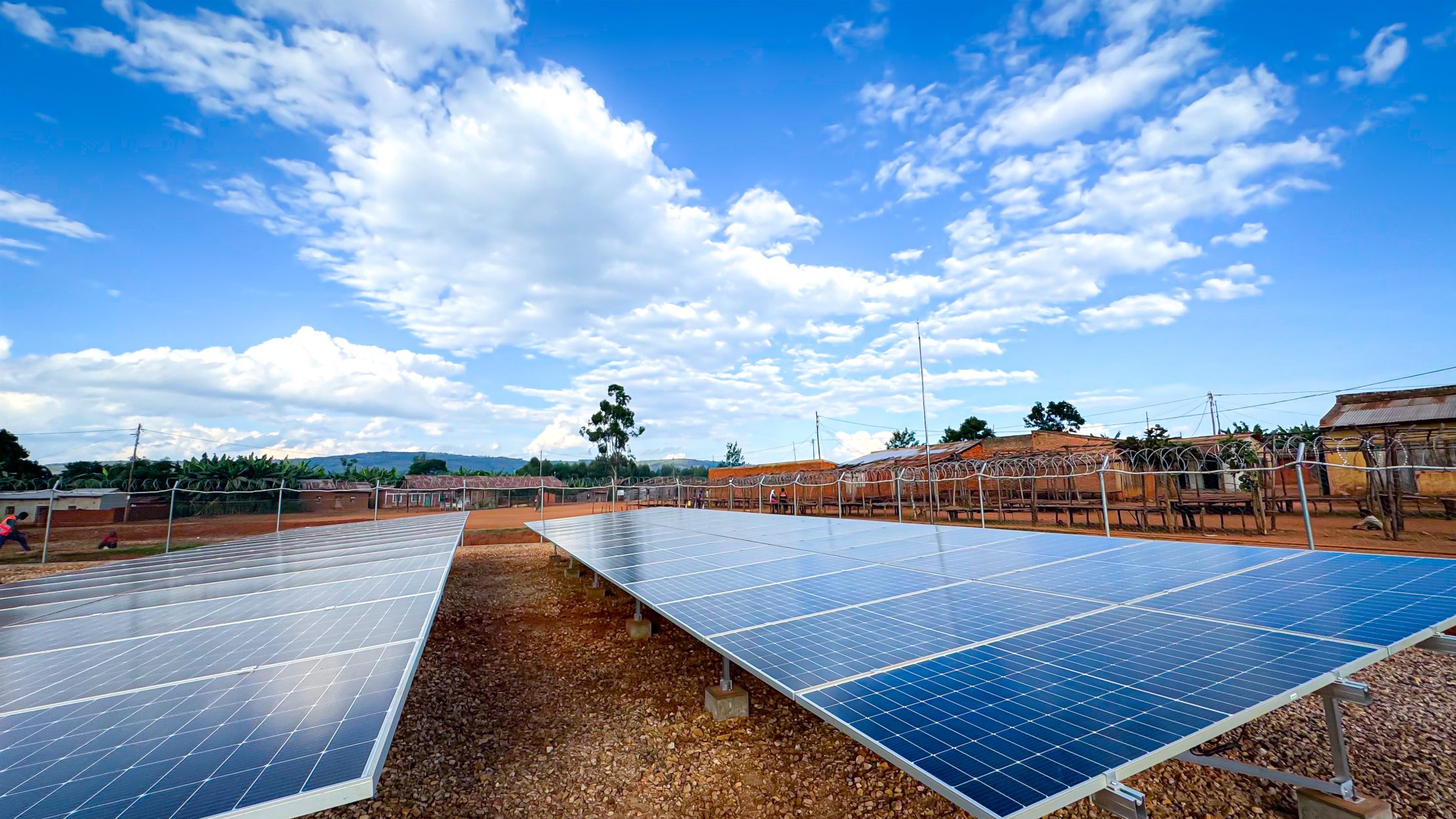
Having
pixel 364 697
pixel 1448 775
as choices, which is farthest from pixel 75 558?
pixel 1448 775

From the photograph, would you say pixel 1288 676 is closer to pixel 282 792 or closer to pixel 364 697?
pixel 282 792

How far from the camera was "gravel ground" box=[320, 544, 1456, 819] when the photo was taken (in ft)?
14.6

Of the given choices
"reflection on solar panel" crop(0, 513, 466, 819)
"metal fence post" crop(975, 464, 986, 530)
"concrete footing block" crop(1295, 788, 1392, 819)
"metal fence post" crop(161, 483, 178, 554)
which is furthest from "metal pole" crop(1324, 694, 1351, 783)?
"metal fence post" crop(161, 483, 178, 554)

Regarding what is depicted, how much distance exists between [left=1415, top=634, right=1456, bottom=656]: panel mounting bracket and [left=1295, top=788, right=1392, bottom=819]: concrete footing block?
1.14 m

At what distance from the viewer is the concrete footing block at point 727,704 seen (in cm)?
562

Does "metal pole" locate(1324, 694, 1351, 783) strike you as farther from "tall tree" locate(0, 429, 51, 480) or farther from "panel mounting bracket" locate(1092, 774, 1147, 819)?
"tall tree" locate(0, 429, 51, 480)

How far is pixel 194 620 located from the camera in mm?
4992

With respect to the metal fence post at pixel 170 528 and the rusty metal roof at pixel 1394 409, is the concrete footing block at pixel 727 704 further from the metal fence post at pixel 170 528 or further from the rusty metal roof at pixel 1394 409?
the rusty metal roof at pixel 1394 409

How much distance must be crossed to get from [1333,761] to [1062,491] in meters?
27.5

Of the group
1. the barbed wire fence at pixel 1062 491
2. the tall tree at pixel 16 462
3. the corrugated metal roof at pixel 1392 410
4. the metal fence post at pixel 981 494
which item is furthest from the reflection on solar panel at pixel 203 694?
the tall tree at pixel 16 462

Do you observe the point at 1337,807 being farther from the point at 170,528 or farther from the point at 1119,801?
the point at 170,528

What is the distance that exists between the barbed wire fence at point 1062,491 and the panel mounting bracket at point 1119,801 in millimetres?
9030

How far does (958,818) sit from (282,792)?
437 cm

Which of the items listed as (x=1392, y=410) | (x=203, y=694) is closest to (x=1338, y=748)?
(x=203, y=694)
